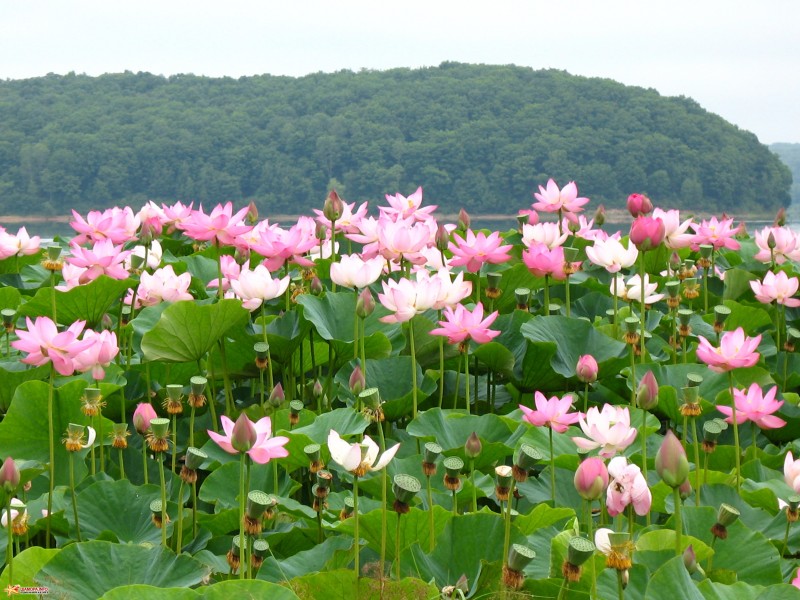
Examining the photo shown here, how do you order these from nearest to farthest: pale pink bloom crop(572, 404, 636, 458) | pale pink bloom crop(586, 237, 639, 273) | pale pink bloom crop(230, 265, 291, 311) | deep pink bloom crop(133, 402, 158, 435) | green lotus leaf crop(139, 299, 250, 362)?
pale pink bloom crop(572, 404, 636, 458) < deep pink bloom crop(133, 402, 158, 435) < green lotus leaf crop(139, 299, 250, 362) < pale pink bloom crop(230, 265, 291, 311) < pale pink bloom crop(586, 237, 639, 273)

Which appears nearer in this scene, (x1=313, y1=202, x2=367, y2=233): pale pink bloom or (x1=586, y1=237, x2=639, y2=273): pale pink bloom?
(x1=586, y1=237, x2=639, y2=273): pale pink bloom

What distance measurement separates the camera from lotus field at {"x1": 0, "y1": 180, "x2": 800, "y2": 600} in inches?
52.4

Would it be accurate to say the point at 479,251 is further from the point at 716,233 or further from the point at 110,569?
the point at 110,569

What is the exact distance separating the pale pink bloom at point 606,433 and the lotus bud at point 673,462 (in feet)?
0.83

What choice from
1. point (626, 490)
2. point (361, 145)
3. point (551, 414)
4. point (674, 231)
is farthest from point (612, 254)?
point (361, 145)

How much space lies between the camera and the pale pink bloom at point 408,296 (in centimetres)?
198

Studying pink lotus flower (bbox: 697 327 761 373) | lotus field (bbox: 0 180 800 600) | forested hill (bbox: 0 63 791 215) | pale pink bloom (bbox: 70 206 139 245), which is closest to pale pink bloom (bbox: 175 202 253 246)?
lotus field (bbox: 0 180 800 600)

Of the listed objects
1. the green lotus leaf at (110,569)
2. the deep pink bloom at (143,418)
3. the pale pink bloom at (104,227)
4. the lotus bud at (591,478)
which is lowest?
the green lotus leaf at (110,569)

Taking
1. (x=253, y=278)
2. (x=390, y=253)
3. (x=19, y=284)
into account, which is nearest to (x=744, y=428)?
(x=390, y=253)

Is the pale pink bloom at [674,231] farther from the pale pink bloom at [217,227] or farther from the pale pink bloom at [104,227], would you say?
the pale pink bloom at [104,227]

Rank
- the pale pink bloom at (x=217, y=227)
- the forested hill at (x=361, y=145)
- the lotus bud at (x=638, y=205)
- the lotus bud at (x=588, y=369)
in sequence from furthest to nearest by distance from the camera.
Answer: the forested hill at (x=361, y=145)
the pale pink bloom at (x=217, y=227)
the lotus bud at (x=638, y=205)
the lotus bud at (x=588, y=369)

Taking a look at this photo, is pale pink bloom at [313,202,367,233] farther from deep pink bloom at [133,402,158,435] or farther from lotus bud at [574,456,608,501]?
lotus bud at [574,456,608,501]

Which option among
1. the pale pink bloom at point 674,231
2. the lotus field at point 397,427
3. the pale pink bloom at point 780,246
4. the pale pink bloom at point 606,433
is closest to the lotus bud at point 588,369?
the lotus field at point 397,427

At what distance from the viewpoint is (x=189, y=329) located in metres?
2.05
